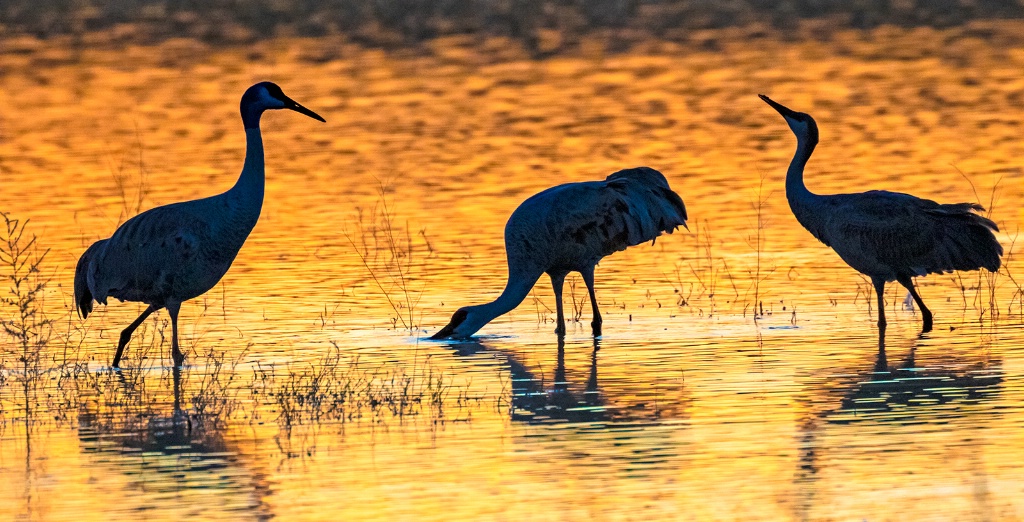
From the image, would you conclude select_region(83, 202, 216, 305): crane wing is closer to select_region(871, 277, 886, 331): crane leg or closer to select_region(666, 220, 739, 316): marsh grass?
select_region(666, 220, 739, 316): marsh grass

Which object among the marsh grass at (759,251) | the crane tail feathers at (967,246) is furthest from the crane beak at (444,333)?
the crane tail feathers at (967,246)

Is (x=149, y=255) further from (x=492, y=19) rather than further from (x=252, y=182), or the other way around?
(x=492, y=19)

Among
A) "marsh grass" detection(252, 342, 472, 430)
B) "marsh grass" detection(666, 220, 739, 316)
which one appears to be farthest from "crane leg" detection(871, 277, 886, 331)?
"marsh grass" detection(252, 342, 472, 430)

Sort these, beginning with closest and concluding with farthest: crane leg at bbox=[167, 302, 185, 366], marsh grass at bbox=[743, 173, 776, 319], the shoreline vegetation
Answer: crane leg at bbox=[167, 302, 185, 366], marsh grass at bbox=[743, 173, 776, 319], the shoreline vegetation

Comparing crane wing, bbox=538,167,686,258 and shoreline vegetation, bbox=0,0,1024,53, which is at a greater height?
shoreline vegetation, bbox=0,0,1024,53

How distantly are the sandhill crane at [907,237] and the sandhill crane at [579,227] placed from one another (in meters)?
1.35

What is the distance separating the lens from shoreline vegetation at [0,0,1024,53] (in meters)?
35.0

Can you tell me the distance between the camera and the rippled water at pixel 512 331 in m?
8.57

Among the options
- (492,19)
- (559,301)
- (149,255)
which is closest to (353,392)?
(149,255)

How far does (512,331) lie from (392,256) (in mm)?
2557

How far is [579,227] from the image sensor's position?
45.2 feet

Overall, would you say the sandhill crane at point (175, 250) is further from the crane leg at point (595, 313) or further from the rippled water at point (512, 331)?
the crane leg at point (595, 313)

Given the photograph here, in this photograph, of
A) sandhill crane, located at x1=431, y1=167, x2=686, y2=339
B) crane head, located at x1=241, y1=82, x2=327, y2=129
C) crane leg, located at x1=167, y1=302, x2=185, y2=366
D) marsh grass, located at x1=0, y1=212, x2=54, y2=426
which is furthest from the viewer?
sandhill crane, located at x1=431, y1=167, x2=686, y2=339

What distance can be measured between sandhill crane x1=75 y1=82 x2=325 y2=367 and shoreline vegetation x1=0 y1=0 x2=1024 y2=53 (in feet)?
65.5
